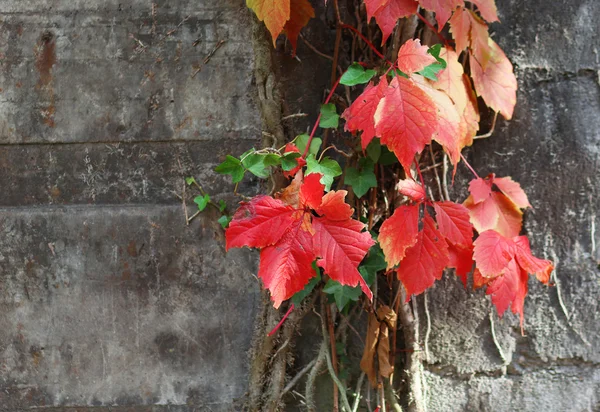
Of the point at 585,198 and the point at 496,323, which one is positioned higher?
the point at 585,198

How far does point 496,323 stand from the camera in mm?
1539

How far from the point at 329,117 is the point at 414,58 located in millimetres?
307

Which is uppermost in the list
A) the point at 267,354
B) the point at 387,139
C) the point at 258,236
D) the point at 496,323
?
the point at 387,139

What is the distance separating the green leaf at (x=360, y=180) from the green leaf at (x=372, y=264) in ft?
0.52

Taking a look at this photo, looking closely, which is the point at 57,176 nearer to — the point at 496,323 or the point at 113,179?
the point at 113,179

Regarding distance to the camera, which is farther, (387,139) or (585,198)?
(585,198)

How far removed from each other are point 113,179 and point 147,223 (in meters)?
0.17

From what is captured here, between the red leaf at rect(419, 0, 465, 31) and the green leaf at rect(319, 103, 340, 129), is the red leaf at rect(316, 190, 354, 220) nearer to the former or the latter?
the green leaf at rect(319, 103, 340, 129)

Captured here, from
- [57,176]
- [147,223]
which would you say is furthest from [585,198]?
[57,176]

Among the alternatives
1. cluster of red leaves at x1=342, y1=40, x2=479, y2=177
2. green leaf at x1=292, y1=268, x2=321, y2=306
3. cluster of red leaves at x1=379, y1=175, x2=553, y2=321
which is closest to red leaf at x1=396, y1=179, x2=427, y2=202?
cluster of red leaves at x1=379, y1=175, x2=553, y2=321

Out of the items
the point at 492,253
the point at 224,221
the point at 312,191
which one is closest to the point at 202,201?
the point at 224,221

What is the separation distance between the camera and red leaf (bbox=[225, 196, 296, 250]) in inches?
47.5

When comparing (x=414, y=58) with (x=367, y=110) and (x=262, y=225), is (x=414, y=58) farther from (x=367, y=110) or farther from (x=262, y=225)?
(x=262, y=225)

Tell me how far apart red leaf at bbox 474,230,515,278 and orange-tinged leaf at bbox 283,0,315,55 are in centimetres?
72
